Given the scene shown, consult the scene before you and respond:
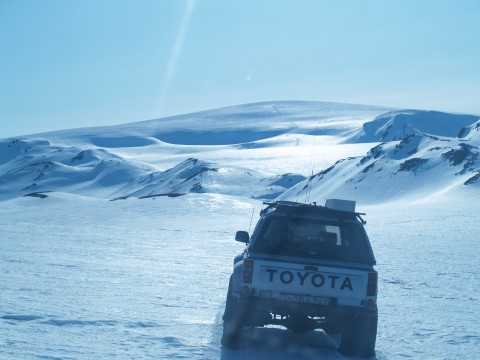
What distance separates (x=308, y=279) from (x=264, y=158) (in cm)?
10916

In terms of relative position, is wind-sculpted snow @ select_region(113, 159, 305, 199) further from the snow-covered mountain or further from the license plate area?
the license plate area

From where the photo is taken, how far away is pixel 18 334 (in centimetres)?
786

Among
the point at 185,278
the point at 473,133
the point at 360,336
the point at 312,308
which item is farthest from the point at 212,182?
the point at 312,308

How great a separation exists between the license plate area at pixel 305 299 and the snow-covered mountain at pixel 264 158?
12.8 feet

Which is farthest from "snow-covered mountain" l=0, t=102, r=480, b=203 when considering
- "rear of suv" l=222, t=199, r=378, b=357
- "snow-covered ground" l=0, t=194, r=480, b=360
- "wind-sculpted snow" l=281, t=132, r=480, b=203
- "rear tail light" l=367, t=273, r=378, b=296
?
"rear tail light" l=367, t=273, r=378, b=296

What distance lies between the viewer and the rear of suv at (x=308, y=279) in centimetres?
738

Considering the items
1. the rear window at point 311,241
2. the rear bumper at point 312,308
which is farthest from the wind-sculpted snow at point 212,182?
the rear bumper at point 312,308

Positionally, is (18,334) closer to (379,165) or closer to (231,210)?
(231,210)

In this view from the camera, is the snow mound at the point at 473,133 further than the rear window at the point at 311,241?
Yes

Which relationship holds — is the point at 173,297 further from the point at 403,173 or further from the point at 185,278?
the point at 403,173

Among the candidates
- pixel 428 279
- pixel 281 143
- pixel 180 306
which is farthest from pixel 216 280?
pixel 281 143

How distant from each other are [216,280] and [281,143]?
130 metres

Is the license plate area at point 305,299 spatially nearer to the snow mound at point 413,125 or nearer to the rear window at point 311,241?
the rear window at point 311,241

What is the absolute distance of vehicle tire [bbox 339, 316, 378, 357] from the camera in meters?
7.58
